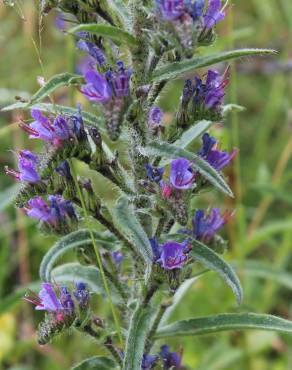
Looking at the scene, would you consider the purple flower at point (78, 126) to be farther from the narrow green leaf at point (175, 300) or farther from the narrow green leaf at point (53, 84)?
the narrow green leaf at point (175, 300)

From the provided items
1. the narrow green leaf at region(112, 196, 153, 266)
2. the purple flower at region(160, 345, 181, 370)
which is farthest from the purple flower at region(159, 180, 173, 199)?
the purple flower at region(160, 345, 181, 370)

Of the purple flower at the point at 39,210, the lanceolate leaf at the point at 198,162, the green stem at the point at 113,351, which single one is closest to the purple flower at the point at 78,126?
the lanceolate leaf at the point at 198,162

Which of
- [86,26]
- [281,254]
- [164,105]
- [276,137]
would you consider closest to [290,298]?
[281,254]

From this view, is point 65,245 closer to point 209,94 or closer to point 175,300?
point 175,300

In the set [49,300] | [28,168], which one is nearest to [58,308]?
[49,300]

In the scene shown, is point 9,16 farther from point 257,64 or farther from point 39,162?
point 39,162

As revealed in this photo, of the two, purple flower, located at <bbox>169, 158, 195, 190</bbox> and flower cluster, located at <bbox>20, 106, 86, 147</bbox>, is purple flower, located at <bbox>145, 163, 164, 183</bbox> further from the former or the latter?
flower cluster, located at <bbox>20, 106, 86, 147</bbox>

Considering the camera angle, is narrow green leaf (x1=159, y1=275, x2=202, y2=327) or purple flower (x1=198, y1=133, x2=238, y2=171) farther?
narrow green leaf (x1=159, y1=275, x2=202, y2=327)
